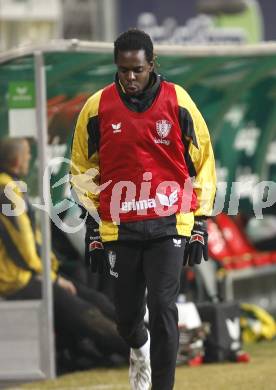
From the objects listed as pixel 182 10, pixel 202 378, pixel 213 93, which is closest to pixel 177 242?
pixel 202 378

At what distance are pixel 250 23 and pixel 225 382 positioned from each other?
81.4ft

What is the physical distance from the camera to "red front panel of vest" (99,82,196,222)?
29.6 feet

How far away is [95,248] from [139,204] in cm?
42

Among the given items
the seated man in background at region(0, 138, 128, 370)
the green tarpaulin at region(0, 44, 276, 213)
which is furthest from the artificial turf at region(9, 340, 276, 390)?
the green tarpaulin at region(0, 44, 276, 213)

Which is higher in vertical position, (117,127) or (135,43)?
(135,43)

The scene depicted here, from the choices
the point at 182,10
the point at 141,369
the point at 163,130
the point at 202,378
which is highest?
the point at 163,130

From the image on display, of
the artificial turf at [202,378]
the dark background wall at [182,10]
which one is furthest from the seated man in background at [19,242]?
the dark background wall at [182,10]

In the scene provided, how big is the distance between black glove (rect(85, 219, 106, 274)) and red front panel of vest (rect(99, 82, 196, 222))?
0.18 metres

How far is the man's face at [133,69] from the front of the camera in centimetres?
895

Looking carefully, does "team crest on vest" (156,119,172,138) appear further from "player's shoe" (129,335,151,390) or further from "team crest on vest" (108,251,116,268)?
"player's shoe" (129,335,151,390)

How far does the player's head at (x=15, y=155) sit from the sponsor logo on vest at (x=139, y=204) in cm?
348

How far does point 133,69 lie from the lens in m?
8.96

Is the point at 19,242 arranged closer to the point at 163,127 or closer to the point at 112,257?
the point at 112,257

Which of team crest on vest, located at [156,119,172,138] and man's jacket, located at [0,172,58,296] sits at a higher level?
team crest on vest, located at [156,119,172,138]
